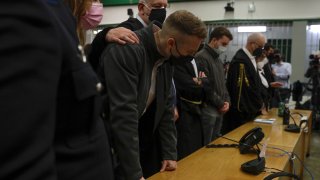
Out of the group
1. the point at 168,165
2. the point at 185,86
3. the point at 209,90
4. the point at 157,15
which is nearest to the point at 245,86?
the point at 209,90

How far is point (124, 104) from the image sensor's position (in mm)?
1364

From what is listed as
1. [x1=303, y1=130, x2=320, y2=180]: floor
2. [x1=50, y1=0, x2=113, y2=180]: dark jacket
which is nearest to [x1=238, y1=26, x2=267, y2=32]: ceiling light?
[x1=303, y1=130, x2=320, y2=180]: floor

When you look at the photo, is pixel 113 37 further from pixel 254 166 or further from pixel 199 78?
pixel 199 78

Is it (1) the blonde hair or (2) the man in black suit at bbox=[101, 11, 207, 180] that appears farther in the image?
(2) the man in black suit at bbox=[101, 11, 207, 180]

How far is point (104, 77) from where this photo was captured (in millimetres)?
1420

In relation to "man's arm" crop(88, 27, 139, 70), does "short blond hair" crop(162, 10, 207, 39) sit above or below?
above

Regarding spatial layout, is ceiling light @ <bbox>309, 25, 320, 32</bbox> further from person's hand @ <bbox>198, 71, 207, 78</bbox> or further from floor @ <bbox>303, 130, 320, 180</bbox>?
person's hand @ <bbox>198, 71, 207, 78</bbox>

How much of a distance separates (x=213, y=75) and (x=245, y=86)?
586 millimetres

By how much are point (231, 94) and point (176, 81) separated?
111 cm

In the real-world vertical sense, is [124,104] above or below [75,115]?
below

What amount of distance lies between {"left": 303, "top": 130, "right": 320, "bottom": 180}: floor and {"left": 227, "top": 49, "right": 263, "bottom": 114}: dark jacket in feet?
3.36

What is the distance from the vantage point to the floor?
3797 millimetres

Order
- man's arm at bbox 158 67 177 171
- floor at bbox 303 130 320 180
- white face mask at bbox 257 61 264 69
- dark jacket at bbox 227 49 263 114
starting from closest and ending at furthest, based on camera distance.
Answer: man's arm at bbox 158 67 177 171, dark jacket at bbox 227 49 263 114, floor at bbox 303 130 320 180, white face mask at bbox 257 61 264 69

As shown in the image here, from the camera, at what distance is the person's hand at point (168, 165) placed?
64.5 inches
